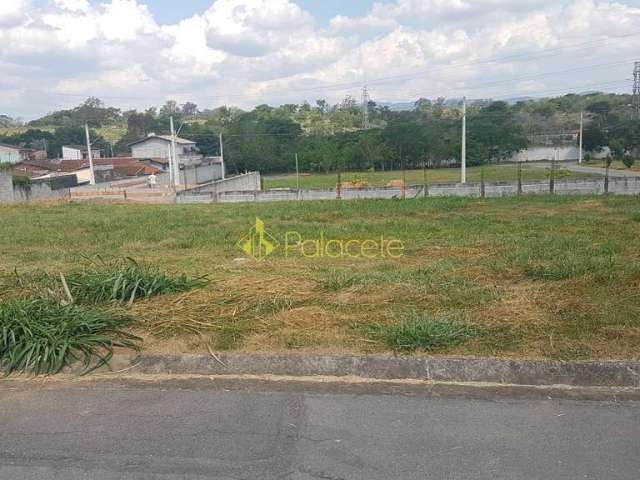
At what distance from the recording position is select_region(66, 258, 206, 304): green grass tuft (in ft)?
16.7

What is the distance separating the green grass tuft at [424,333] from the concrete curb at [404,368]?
19cm

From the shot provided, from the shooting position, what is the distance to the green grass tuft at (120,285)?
16.7 feet

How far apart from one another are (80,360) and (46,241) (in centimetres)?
688

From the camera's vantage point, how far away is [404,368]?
3.72 m

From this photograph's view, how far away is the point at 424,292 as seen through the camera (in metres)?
5.34

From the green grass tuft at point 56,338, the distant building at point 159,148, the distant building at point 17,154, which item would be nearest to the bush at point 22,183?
the distant building at point 17,154

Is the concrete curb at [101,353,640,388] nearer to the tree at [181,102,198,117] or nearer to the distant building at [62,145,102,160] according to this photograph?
the distant building at [62,145,102,160]

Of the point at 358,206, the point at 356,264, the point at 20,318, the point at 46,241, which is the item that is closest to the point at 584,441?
the point at 20,318

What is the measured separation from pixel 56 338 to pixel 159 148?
250 ft

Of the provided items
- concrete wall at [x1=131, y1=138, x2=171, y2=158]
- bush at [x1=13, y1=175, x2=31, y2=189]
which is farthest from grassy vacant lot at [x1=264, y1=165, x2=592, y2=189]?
concrete wall at [x1=131, y1=138, x2=171, y2=158]

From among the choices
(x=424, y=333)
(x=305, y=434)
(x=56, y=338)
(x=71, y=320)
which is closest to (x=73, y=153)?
(x=71, y=320)

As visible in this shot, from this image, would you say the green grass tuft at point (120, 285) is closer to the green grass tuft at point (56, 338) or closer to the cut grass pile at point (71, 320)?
the cut grass pile at point (71, 320)

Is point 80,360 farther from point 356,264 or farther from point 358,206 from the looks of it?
point 358,206

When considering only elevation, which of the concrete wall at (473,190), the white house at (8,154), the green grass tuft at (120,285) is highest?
the white house at (8,154)
